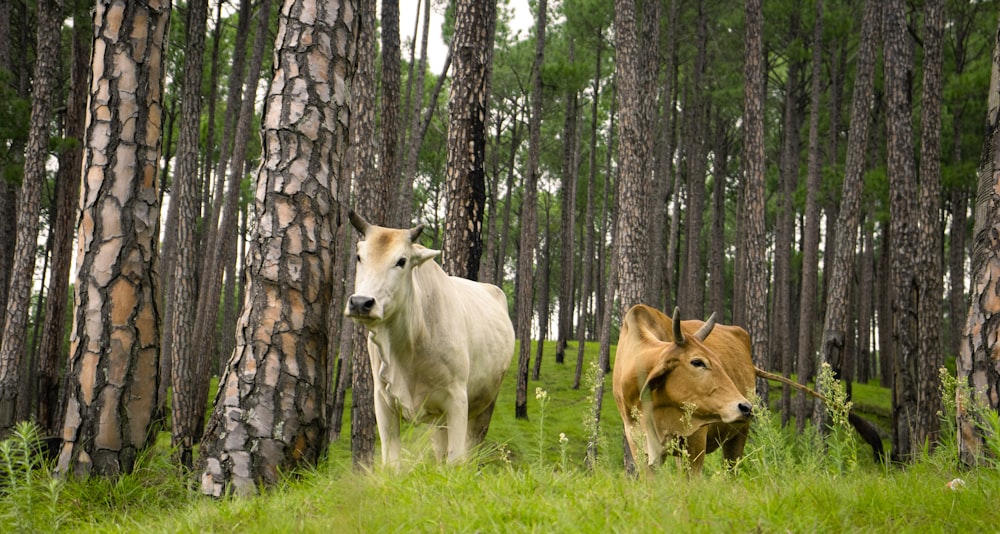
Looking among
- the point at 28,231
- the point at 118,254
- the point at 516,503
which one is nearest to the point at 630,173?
the point at 118,254

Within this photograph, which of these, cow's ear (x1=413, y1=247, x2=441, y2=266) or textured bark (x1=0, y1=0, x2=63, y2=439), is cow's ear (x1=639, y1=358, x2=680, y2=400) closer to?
cow's ear (x1=413, y1=247, x2=441, y2=266)

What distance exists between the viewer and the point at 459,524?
2.53 metres

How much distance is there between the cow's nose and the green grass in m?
0.81

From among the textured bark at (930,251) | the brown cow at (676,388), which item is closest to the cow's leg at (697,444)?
the brown cow at (676,388)

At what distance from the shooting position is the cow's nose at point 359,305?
13.4 feet

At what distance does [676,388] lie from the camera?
5254 mm

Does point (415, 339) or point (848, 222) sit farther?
point (848, 222)

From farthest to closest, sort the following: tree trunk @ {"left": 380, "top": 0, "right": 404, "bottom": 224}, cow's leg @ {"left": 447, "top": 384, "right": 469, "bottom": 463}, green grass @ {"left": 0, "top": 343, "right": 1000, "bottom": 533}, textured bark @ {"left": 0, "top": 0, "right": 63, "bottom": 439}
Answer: textured bark @ {"left": 0, "top": 0, "right": 63, "bottom": 439}
tree trunk @ {"left": 380, "top": 0, "right": 404, "bottom": 224}
cow's leg @ {"left": 447, "top": 384, "right": 469, "bottom": 463}
green grass @ {"left": 0, "top": 343, "right": 1000, "bottom": 533}

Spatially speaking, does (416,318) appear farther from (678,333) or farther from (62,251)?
(62,251)

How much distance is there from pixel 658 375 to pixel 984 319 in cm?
208

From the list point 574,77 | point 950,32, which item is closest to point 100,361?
point 574,77

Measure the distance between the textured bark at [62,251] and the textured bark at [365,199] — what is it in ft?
15.3

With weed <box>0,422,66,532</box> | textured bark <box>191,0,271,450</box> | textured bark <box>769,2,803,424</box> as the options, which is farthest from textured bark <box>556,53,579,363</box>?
weed <box>0,422,66,532</box>

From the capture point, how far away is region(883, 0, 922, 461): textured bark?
10562 mm
